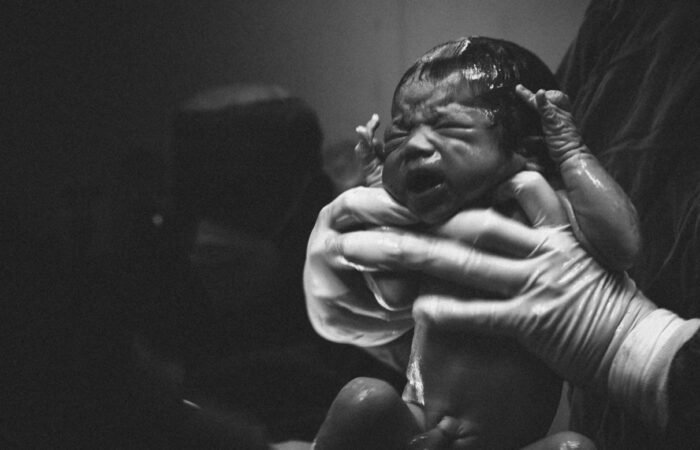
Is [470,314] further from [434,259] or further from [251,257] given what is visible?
[251,257]

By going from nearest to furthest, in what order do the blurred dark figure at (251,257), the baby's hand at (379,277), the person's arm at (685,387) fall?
1. the person's arm at (685,387)
2. the baby's hand at (379,277)
3. the blurred dark figure at (251,257)

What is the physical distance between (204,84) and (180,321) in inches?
10.4

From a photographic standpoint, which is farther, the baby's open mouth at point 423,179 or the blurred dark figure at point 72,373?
the blurred dark figure at point 72,373

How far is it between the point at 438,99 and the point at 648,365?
27 cm

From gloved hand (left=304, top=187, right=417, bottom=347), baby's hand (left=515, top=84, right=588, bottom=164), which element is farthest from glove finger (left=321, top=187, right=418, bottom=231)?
baby's hand (left=515, top=84, right=588, bottom=164)

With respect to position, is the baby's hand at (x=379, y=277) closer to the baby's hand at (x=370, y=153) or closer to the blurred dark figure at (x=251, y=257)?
the baby's hand at (x=370, y=153)

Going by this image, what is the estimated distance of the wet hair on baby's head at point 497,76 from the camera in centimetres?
71

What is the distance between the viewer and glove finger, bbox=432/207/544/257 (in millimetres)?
703

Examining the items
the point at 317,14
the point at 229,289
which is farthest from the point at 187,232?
the point at 317,14

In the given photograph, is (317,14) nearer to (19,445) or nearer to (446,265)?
Answer: (446,265)

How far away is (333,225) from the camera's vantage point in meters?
0.81

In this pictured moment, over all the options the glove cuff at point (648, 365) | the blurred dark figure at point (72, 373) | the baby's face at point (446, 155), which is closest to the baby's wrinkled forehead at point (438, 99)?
the baby's face at point (446, 155)

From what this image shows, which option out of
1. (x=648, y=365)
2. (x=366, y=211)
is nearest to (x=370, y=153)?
(x=366, y=211)

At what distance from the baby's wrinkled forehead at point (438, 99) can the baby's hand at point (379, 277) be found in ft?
0.22
